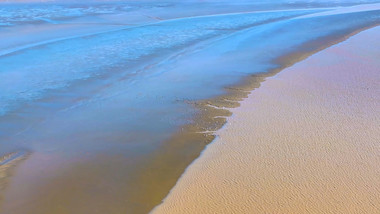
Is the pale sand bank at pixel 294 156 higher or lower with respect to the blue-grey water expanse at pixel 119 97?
higher

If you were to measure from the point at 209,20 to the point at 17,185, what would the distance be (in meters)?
17.7

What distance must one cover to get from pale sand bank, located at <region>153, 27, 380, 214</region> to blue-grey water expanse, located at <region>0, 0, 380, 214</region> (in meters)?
0.39

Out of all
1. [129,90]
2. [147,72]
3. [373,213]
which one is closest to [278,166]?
[373,213]

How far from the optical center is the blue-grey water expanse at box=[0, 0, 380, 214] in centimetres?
560

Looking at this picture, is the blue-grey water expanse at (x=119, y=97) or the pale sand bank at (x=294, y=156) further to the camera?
the blue-grey water expanse at (x=119, y=97)

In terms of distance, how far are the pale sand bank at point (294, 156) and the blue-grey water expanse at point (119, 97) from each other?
0.39 meters

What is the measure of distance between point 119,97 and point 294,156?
4410 millimetres

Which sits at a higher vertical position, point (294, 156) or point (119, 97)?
Answer: point (294, 156)

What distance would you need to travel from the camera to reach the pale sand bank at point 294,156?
16.7ft

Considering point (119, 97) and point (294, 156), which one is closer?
point (294, 156)

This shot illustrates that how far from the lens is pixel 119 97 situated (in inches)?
363

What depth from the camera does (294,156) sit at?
6207 mm

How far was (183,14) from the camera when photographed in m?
25.0

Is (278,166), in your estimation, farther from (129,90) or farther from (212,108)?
(129,90)
